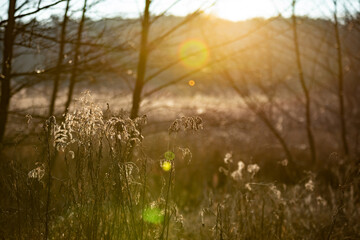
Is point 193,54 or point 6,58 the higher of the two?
point 193,54

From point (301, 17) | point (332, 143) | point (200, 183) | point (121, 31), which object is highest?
point (301, 17)

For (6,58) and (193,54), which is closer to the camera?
(6,58)

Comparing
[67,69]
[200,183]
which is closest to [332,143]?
[200,183]

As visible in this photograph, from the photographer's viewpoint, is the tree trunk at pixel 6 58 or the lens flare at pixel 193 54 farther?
the lens flare at pixel 193 54

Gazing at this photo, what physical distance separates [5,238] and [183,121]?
70.6 inches

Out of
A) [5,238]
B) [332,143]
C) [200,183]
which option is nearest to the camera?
[5,238]

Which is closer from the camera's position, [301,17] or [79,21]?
[79,21]

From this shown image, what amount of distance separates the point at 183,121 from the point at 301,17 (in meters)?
5.48

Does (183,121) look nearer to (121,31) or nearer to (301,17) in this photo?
(121,31)

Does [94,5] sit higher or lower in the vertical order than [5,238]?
higher

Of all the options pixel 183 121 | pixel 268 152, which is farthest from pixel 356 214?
pixel 268 152

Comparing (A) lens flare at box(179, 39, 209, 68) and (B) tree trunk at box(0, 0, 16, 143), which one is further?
(A) lens flare at box(179, 39, 209, 68)

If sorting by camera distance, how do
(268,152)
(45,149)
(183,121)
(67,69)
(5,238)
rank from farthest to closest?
(268,152) < (67,69) < (5,238) < (45,149) < (183,121)

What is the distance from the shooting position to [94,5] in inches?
178
